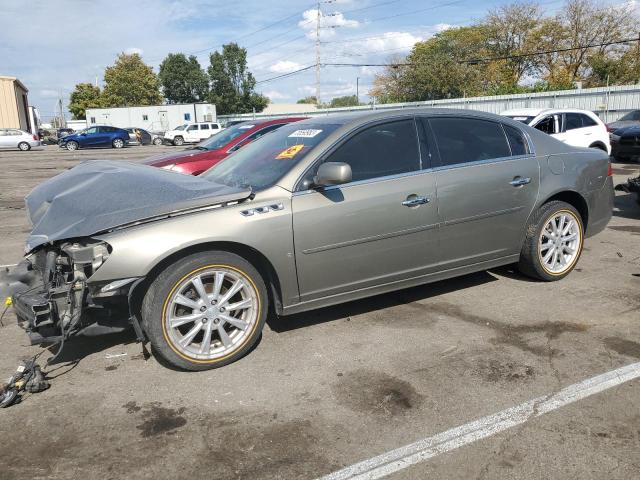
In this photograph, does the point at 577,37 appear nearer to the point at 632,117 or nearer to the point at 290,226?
the point at 632,117

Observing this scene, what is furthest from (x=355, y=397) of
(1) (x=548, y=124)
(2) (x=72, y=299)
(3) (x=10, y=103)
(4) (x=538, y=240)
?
(3) (x=10, y=103)

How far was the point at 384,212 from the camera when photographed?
3977 mm

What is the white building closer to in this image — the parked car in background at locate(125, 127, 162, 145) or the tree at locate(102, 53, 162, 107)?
the parked car in background at locate(125, 127, 162, 145)

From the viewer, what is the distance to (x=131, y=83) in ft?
206

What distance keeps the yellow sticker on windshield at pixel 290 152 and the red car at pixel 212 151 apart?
3.61 meters

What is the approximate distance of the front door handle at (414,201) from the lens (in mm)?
4070

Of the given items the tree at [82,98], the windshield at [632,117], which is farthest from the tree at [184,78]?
the windshield at [632,117]

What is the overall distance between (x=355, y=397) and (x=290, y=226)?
3.95 feet

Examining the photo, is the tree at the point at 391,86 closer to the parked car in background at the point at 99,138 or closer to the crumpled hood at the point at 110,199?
the parked car in background at the point at 99,138

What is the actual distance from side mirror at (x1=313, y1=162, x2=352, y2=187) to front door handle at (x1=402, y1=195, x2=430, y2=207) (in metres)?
0.60

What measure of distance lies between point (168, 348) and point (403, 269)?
1839mm

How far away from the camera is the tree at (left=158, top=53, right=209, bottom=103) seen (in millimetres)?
62719

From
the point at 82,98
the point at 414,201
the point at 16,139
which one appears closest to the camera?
the point at 414,201

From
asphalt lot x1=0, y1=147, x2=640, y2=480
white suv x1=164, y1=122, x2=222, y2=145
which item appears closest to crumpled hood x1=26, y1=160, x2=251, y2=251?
asphalt lot x1=0, y1=147, x2=640, y2=480
